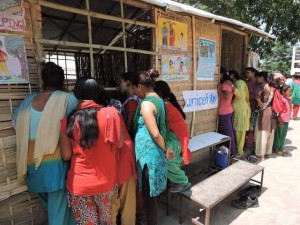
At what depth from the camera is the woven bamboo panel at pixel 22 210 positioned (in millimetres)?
2348

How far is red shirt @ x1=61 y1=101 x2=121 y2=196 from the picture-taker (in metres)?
2.05

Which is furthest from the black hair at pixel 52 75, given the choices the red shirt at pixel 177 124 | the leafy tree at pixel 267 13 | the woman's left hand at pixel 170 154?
the leafy tree at pixel 267 13

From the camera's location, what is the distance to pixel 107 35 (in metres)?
4.91

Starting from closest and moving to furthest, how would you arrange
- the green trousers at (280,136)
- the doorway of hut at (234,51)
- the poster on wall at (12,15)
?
the poster on wall at (12,15), the green trousers at (280,136), the doorway of hut at (234,51)

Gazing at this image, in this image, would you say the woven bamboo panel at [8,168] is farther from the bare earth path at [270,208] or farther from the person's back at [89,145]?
the bare earth path at [270,208]

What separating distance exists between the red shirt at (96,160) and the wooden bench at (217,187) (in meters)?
1.22

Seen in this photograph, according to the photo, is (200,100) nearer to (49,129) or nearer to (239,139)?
(239,139)

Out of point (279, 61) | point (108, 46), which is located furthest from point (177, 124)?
point (279, 61)

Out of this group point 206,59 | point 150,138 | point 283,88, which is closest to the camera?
point 150,138

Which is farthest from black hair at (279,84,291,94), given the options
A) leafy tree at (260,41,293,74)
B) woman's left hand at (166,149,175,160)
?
leafy tree at (260,41,293,74)

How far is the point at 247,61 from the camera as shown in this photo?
6.04 meters

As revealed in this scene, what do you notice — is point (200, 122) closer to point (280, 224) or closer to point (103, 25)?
point (280, 224)

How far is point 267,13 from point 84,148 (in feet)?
26.4

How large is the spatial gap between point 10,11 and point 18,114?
907 millimetres
